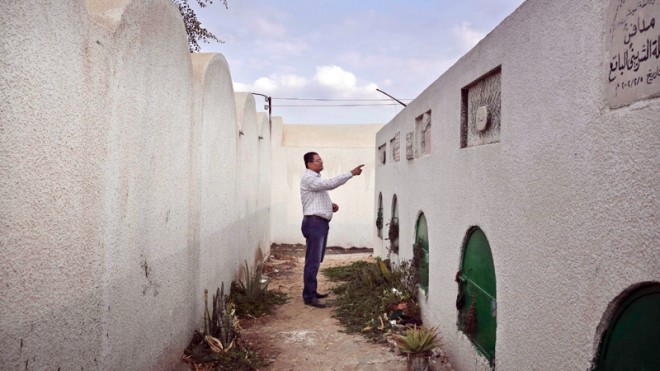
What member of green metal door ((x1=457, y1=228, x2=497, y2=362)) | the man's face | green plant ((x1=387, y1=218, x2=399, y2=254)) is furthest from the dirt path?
the man's face

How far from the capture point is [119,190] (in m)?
2.61

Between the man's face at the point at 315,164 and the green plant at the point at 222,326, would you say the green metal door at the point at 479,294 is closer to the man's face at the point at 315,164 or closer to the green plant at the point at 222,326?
the green plant at the point at 222,326

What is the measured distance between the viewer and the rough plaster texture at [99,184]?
179 centimetres

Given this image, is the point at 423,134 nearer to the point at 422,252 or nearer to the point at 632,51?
the point at 422,252

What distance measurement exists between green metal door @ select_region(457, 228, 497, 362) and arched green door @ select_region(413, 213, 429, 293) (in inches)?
53.8

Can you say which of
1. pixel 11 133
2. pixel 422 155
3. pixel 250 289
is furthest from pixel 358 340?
pixel 11 133

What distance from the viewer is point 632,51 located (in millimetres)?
1616

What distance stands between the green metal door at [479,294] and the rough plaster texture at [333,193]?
366 inches

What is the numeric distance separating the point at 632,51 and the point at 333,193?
11.6 metres

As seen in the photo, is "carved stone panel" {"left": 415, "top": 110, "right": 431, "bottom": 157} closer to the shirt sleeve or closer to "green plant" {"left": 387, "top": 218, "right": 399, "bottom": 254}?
the shirt sleeve

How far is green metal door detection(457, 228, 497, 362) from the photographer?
3078 mm

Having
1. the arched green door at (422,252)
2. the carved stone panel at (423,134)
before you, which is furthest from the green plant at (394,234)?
the carved stone panel at (423,134)

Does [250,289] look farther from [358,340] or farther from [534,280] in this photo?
[534,280]

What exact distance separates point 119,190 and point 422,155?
353cm
